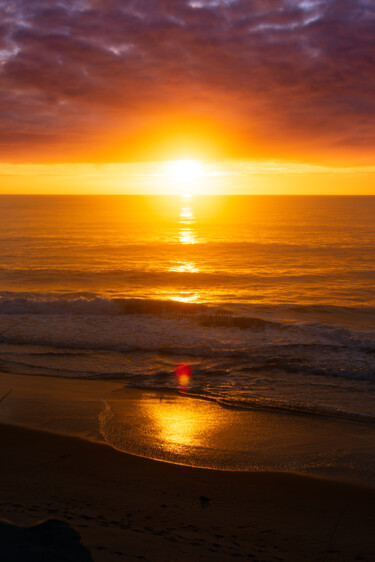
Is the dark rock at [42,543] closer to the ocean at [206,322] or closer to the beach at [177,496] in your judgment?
the beach at [177,496]

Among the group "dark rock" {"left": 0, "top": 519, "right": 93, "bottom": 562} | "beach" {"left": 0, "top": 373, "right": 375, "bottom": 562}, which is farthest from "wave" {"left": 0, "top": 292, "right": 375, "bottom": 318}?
"dark rock" {"left": 0, "top": 519, "right": 93, "bottom": 562}

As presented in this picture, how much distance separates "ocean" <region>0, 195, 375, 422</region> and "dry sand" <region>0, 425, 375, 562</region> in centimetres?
259

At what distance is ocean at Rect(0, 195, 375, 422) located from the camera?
368 inches

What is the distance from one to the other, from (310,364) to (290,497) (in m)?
5.67

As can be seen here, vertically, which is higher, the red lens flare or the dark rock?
the dark rock

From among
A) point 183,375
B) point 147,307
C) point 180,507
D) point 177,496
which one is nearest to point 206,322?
point 147,307

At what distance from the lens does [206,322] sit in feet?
50.5

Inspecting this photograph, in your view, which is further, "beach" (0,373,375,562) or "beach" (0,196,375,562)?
"beach" (0,196,375,562)

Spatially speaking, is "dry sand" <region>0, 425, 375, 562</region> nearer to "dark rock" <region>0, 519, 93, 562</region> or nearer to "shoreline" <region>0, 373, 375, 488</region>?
"dark rock" <region>0, 519, 93, 562</region>

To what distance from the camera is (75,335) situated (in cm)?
1346

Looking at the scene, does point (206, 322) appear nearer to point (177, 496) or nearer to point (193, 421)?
point (193, 421)

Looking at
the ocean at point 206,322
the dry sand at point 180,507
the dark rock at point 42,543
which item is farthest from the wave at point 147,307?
the dark rock at point 42,543

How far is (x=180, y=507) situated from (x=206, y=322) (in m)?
10.5

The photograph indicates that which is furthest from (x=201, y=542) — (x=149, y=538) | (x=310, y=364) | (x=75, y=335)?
(x=75, y=335)
